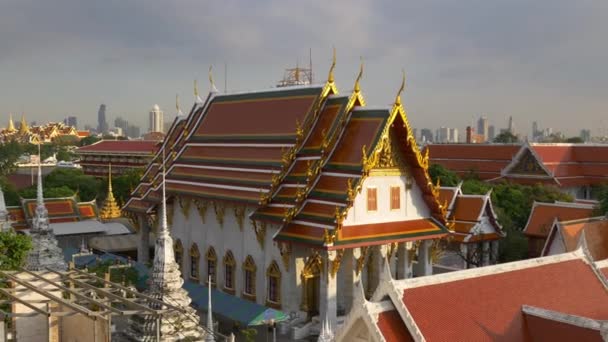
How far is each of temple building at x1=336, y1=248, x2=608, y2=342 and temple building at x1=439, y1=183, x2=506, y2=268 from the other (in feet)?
54.3

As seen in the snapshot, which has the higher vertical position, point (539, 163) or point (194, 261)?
point (539, 163)

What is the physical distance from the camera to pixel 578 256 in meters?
14.6

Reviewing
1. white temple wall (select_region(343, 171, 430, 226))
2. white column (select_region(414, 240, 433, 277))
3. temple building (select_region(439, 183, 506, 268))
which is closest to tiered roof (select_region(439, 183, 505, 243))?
temple building (select_region(439, 183, 506, 268))

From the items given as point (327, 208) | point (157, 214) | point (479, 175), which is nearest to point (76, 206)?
point (157, 214)

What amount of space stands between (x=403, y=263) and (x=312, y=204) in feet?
14.5

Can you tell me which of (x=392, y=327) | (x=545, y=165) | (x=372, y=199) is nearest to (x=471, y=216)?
(x=372, y=199)

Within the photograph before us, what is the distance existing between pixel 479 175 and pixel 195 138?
29781mm

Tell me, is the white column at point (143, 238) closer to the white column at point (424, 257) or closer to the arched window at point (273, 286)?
the arched window at point (273, 286)

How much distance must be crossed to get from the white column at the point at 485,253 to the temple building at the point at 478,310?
17341 millimetres

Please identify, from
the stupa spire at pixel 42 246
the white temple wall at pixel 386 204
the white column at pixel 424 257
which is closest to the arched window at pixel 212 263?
the stupa spire at pixel 42 246

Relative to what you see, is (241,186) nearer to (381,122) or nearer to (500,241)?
(381,122)

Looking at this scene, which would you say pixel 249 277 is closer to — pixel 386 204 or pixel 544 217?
pixel 386 204

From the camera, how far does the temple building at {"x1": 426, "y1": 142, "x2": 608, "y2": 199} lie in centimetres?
4891

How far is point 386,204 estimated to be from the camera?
21.7 meters
